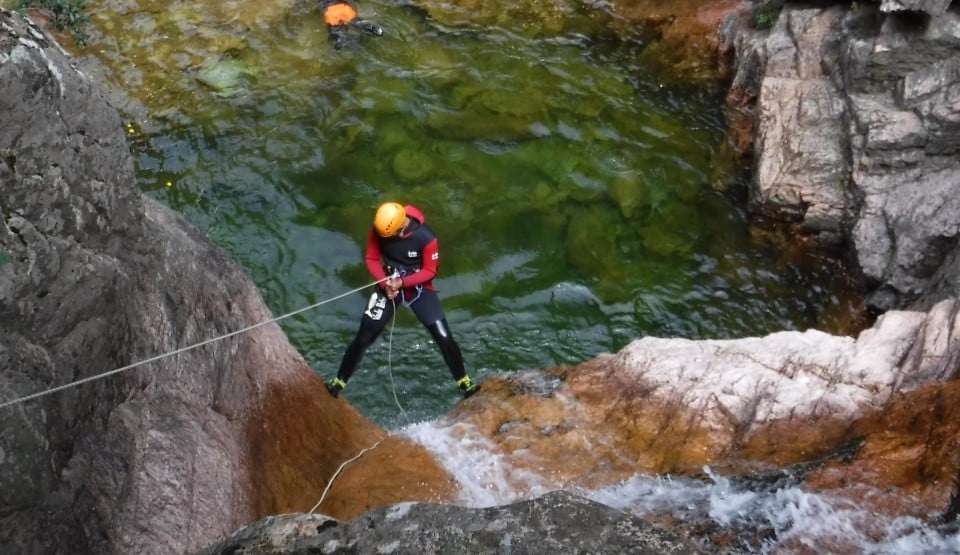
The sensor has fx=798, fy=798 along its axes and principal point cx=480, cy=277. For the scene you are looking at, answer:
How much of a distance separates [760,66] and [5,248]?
10991 mm

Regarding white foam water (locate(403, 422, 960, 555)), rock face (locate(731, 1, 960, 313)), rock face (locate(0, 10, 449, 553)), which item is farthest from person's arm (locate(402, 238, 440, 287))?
rock face (locate(731, 1, 960, 313))

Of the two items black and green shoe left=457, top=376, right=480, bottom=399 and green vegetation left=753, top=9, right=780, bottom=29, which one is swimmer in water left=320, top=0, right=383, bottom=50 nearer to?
green vegetation left=753, top=9, right=780, bottom=29

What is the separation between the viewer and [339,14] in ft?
46.7

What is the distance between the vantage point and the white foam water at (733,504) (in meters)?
5.43

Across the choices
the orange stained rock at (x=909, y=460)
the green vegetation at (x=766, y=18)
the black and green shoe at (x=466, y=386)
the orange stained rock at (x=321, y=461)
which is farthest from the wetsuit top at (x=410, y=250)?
the green vegetation at (x=766, y=18)

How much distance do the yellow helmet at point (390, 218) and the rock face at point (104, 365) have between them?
1.62 metres

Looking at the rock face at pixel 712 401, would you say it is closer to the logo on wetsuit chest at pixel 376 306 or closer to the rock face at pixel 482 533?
the logo on wetsuit chest at pixel 376 306

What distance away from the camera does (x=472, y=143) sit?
12.3 meters

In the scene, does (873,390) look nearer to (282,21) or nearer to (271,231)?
(271,231)

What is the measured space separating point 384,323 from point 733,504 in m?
3.86

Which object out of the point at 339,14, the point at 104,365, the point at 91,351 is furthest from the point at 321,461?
the point at 339,14

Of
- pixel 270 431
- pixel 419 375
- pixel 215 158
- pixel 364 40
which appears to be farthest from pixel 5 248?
pixel 364 40

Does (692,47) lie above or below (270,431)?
above

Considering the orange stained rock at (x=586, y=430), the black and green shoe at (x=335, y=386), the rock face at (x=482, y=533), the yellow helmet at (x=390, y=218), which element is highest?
the rock face at (x=482, y=533)
